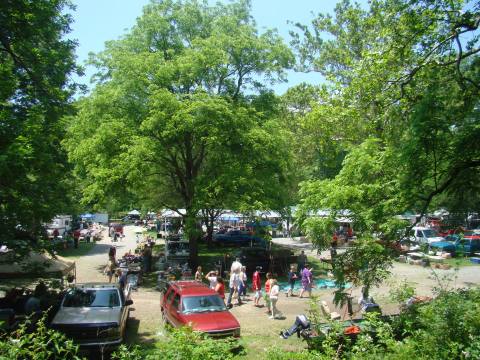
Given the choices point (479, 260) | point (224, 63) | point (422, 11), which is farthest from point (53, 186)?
point (479, 260)

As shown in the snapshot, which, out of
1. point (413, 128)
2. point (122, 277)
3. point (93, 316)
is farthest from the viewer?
point (122, 277)

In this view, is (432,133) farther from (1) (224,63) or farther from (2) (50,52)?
(1) (224,63)

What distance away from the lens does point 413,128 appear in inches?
325

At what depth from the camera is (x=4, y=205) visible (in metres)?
9.49

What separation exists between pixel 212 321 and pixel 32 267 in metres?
5.03

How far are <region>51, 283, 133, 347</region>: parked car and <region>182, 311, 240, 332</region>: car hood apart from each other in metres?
1.89

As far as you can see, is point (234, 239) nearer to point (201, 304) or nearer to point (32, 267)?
point (201, 304)

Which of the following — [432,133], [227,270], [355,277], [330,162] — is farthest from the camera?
[330,162]

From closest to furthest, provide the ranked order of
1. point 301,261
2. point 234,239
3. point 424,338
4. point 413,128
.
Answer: point 424,338, point 413,128, point 301,261, point 234,239

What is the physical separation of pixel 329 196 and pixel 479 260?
74.8 ft

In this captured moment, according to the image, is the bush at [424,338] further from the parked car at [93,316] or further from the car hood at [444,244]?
the car hood at [444,244]

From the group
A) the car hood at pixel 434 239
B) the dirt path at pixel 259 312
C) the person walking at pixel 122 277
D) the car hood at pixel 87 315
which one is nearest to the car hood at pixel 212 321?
the dirt path at pixel 259 312

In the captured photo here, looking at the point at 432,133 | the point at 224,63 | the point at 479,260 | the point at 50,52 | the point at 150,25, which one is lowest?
the point at 479,260

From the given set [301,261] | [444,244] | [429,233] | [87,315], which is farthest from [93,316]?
[429,233]
